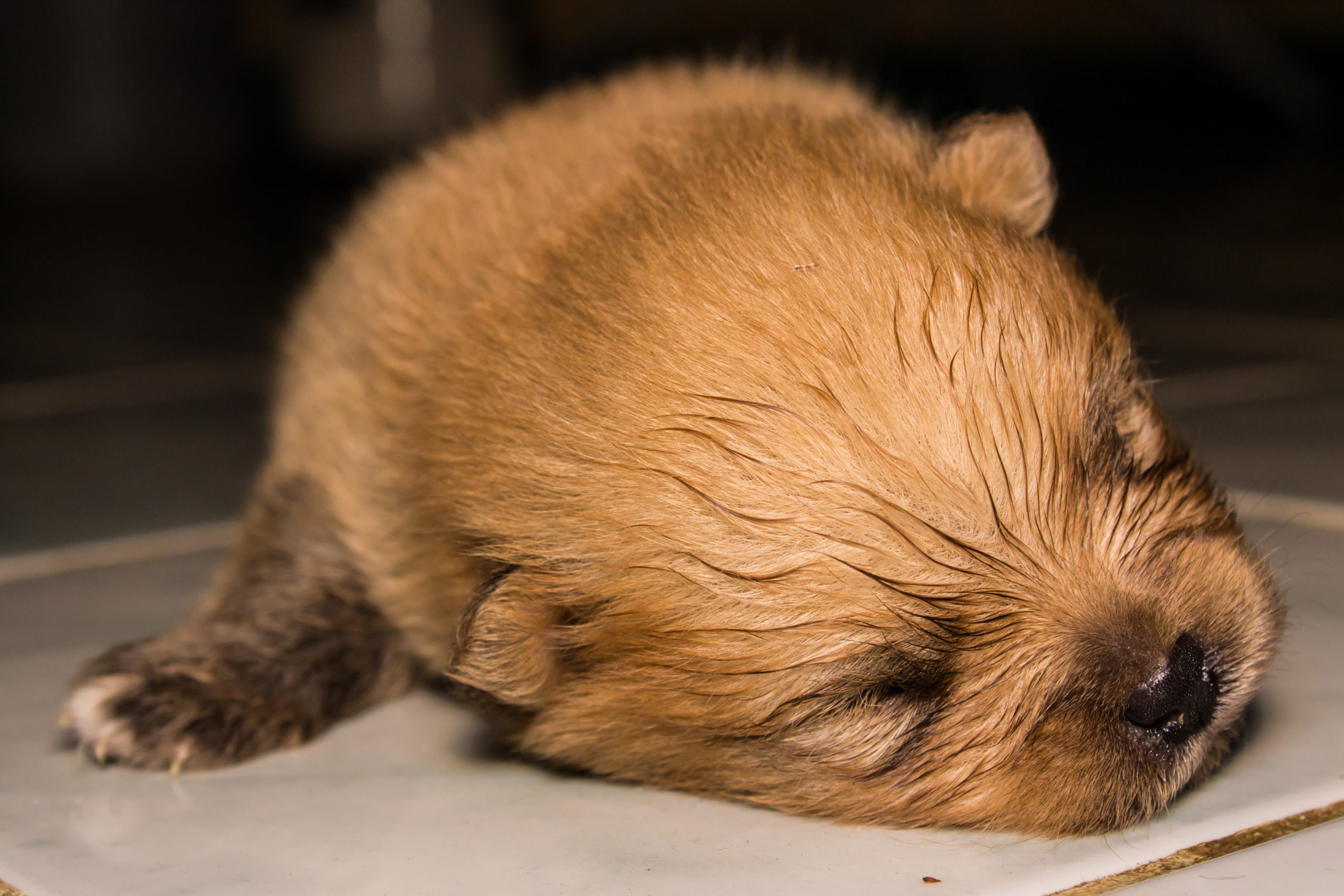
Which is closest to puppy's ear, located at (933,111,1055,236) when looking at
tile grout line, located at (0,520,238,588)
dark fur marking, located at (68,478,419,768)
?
dark fur marking, located at (68,478,419,768)

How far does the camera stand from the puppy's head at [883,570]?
1.91 m

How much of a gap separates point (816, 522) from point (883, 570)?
0.35 ft

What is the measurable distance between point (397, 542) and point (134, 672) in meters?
0.51

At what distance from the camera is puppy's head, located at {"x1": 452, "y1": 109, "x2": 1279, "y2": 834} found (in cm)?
191

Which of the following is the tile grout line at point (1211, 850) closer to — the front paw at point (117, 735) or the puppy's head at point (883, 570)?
the puppy's head at point (883, 570)

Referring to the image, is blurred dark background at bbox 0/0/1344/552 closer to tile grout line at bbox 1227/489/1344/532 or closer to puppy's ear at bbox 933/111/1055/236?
tile grout line at bbox 1227/489/1344/532

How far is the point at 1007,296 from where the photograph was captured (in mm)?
2088

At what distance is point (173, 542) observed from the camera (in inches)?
144

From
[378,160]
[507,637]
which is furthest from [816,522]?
[378,160]

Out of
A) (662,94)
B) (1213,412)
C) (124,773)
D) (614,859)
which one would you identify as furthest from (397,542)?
(1213,412)

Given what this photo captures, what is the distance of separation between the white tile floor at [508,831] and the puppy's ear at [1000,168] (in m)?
0.88

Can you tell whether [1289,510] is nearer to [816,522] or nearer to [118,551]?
[816,522]

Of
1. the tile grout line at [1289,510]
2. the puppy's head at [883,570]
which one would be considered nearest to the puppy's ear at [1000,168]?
the puppy's head at [883,570]

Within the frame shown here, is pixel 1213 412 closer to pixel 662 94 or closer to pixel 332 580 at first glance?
pixel 662 94
